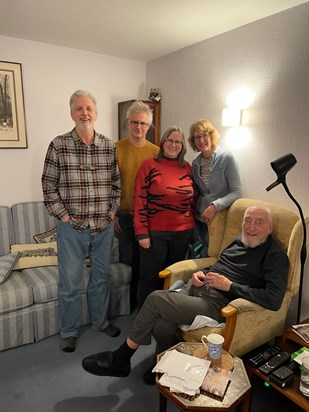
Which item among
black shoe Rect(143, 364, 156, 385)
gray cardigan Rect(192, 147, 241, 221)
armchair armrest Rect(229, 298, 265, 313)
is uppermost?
gray cardigan Rect(192, 147, 241, 221)

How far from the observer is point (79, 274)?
7.13 ft

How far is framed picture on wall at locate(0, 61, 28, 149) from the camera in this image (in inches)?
105

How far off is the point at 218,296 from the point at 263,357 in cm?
38

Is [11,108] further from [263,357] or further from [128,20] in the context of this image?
[263,357]

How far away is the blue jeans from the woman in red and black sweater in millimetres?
266

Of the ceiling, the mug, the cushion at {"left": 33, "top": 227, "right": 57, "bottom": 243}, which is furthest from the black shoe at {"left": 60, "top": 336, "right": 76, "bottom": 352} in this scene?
the ceiling

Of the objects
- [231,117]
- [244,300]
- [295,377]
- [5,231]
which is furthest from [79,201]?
[295,377]

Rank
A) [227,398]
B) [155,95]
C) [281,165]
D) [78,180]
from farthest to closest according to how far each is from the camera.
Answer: [155,95]
[78,180]
[281,165]
[227,398]

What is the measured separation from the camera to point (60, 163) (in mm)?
2000

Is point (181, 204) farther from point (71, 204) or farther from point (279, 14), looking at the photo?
point (279, 14)

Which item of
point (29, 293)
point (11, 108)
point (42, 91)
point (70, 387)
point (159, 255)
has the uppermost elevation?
point (42, 91)

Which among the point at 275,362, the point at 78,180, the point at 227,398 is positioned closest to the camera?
the point at 227,398

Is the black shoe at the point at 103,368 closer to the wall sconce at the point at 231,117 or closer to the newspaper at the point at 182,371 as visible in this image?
the newspaper at the point at 182,371

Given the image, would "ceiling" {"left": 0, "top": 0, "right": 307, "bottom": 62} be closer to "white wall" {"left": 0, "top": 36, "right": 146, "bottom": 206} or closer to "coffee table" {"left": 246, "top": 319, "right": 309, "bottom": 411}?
"white wall" {"left": 0, "top": 36, "right": 146, "bottom": 206}
